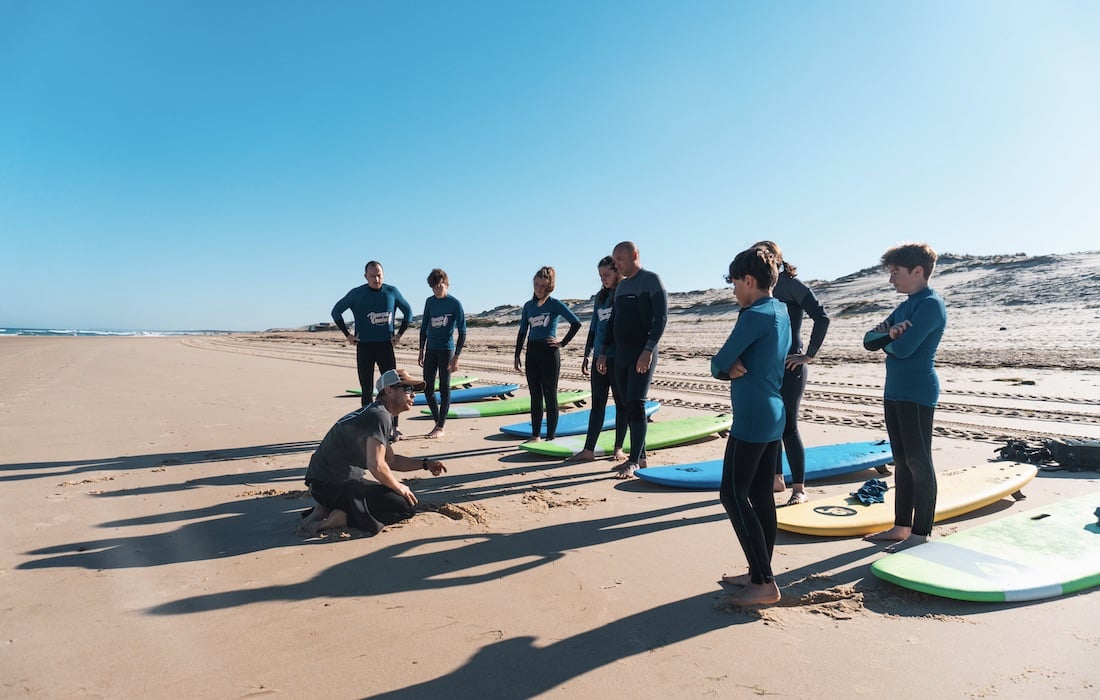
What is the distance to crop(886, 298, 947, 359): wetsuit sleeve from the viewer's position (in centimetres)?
297

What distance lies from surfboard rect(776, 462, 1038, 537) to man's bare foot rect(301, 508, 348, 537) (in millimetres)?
A: 2480

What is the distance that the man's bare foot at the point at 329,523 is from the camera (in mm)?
3449

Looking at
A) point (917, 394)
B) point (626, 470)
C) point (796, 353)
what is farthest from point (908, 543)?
point (626, 470)

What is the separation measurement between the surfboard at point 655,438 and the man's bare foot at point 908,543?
2302 mm

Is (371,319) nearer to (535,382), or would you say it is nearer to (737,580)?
(535,382)

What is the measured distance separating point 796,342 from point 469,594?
8.62 ft

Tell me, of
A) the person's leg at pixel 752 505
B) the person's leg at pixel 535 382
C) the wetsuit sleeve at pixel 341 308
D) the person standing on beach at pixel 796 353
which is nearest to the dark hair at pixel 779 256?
the person standing on beach at pixel 796 353

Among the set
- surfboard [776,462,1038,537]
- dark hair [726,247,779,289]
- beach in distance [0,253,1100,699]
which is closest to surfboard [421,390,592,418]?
beach in distance [0,253,1100,699]

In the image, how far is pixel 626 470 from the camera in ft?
16.1

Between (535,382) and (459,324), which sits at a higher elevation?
(459,324)

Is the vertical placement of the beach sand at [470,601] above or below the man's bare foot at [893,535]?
below

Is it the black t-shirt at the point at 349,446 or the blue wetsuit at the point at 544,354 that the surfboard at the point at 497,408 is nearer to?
the blue wetsuit at the point at 544,354

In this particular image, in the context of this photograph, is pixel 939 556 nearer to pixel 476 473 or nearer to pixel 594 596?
pixel 594 596

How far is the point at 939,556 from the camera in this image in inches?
114
